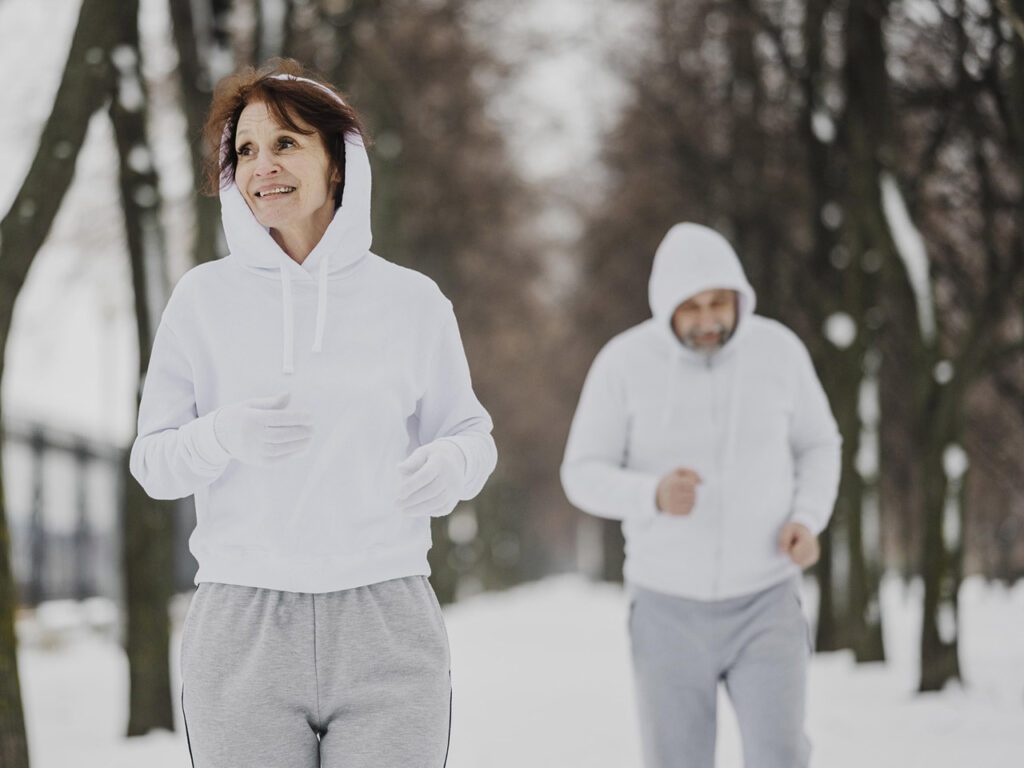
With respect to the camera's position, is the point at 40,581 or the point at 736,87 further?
the point at 40,581

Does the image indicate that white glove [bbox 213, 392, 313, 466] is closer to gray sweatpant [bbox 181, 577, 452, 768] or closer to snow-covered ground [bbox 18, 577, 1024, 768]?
gray sweatpant [bbox 181, 577, 452, 768]

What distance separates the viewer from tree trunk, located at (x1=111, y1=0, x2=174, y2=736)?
943 centimetres

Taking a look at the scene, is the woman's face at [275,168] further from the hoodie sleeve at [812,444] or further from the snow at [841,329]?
the snow at [841,329]

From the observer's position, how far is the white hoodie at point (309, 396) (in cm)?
280

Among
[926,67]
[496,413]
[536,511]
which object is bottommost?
[536,511]

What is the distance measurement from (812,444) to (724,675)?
826 millimetres

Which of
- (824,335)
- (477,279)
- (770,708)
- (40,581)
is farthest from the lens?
(477,279)

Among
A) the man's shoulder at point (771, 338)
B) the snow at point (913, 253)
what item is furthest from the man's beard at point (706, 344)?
the snow at point (913, 253)

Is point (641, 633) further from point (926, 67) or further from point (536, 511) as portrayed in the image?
point (536, 511)

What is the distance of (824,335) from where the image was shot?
13.8m

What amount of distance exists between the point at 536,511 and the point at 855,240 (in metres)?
38.4

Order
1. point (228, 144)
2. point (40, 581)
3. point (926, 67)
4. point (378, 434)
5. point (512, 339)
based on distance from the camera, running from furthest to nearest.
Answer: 1. point (512, 339)
2. point (40, 581)
3. point (926, 67)
4. point (228, 144)
5. point (378, 434)

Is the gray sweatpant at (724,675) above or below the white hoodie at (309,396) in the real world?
below

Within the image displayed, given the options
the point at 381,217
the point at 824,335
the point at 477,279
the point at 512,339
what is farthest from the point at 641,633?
the point at 512,339
